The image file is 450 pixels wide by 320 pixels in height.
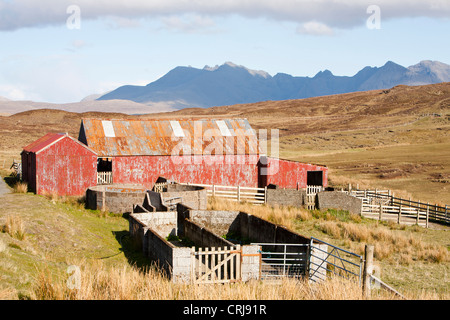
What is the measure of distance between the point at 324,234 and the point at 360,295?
11708 mm

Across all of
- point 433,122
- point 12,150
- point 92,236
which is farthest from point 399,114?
point 92,236

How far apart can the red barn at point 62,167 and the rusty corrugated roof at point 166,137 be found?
1453mm

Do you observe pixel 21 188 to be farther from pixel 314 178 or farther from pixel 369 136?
pixel 369 136

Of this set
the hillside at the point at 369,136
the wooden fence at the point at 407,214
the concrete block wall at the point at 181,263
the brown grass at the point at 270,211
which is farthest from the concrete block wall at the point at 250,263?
the hillside at the point at 369,136

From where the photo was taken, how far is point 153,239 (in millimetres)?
14602

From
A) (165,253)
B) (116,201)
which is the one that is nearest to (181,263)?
(165,253)

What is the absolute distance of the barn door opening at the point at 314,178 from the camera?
32.0 metres

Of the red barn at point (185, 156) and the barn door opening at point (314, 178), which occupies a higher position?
the red barn at point (185, 156)

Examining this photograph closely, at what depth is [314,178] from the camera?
3284cm

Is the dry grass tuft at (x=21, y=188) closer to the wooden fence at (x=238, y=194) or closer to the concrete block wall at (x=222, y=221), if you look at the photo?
the wooden fence at (x=238, y=194)

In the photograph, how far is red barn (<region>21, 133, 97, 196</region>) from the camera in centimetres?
2522

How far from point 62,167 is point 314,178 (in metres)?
16.1

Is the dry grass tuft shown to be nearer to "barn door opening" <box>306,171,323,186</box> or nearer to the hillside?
"barn door opening" <box>306,171,323,186</box>

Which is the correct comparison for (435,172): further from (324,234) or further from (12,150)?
(12,150)
